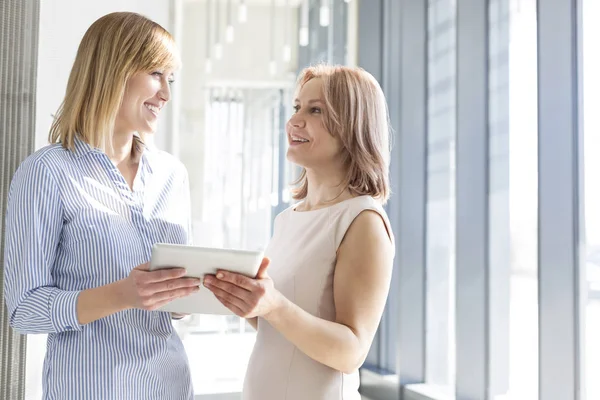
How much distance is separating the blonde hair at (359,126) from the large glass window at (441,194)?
1300 mm

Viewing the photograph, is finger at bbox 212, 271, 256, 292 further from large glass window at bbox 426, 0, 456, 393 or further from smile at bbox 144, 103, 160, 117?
large glass window at bbox 426, 0, 456, 393

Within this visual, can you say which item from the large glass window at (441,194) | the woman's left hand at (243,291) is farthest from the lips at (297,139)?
the large glass window at (441,194)

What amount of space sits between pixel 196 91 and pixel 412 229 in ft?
4.59

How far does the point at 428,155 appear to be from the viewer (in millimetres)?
3174

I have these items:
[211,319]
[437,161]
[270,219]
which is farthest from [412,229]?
[211,319]

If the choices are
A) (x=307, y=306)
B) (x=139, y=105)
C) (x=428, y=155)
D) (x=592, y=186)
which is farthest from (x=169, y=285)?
(x=428, y=155)

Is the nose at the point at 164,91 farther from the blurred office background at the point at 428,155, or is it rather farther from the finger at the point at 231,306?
the blurred office background at the point at 428,155

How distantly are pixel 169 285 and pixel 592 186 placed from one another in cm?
143

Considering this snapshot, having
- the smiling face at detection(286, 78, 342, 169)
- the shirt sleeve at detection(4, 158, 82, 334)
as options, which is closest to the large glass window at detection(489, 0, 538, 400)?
the smiling face at detection(286, 78, 342, 169)

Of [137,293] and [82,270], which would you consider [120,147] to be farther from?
[137,293]

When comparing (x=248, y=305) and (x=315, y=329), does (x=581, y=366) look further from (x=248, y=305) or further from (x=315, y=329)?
(x=248, y=305)

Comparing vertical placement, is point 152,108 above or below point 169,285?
above

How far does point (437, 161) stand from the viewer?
310cm

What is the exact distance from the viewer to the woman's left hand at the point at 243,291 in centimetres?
133
